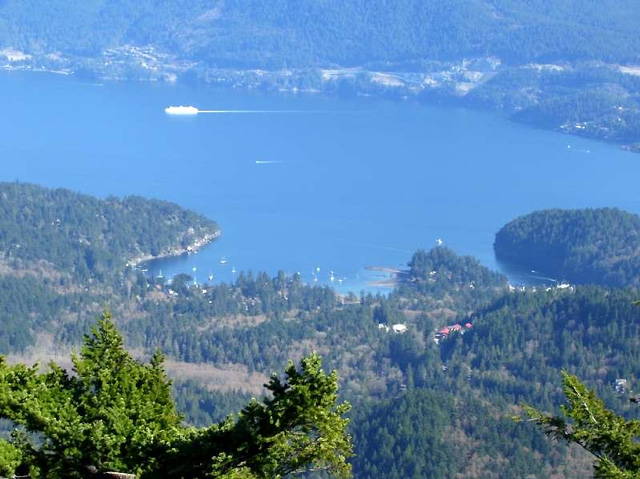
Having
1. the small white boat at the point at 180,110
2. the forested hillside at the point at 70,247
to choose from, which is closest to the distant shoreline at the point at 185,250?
the forested hillside at the point at 70,247

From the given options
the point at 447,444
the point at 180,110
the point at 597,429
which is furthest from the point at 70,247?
the point at 180,110

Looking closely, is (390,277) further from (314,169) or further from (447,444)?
(314,169)

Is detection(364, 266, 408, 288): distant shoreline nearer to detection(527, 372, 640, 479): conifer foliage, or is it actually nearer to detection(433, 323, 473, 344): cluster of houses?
detection(433, 323, 473, 344): cluster of houses

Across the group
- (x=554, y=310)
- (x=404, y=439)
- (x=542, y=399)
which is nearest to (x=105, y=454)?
(x=404, y=439)

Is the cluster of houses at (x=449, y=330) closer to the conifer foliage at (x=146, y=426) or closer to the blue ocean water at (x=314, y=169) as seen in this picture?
the blue ocean water at (x=314, y=169)

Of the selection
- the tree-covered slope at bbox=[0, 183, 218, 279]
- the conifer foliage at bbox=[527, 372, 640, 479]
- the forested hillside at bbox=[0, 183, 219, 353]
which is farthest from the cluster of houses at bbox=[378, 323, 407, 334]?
the conifer foliage at bbox=[527, 372, 640, 479]
